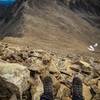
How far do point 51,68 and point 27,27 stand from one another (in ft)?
12.6

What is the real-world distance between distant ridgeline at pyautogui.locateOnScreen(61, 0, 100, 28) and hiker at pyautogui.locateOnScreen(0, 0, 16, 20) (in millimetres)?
2411

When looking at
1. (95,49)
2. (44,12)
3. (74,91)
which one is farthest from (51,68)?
(44,12)

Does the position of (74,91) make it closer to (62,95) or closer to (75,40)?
(62,95)

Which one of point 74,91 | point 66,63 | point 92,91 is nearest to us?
point 74,91

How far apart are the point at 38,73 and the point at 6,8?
8.30 metres

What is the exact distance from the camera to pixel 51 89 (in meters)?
5.30

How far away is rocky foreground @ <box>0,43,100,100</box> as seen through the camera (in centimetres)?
534

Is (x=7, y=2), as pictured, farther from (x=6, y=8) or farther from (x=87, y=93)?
(x=87, y=93)

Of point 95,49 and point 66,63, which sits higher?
point 66,63

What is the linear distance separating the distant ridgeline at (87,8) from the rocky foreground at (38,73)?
5.84m

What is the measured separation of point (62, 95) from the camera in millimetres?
5652

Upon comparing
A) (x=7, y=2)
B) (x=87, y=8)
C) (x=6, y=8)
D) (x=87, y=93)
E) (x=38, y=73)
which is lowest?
(x=6, y=8)

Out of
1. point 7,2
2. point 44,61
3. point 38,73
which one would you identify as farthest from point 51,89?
point 7,2

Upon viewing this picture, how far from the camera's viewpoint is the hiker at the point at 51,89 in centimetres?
516
